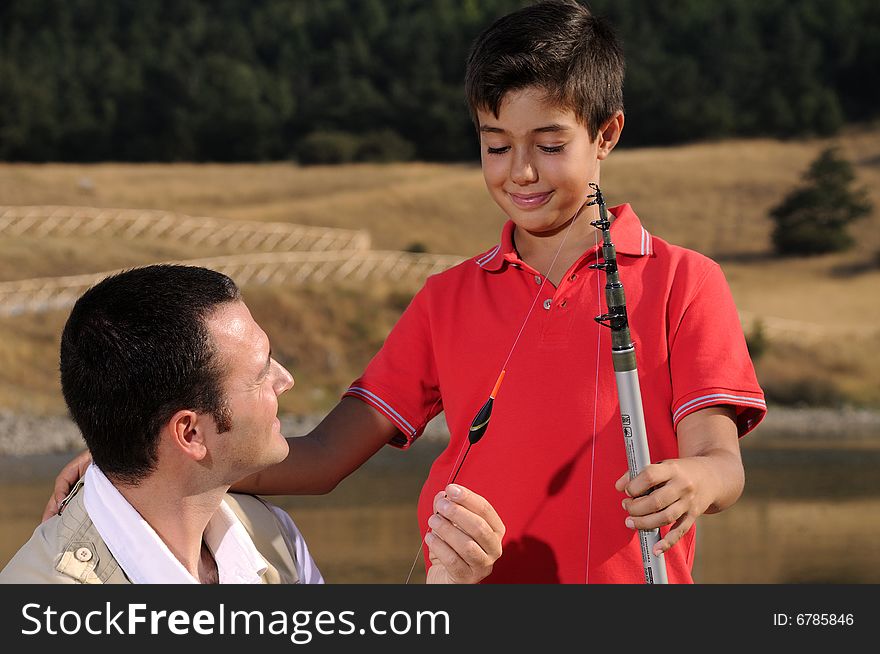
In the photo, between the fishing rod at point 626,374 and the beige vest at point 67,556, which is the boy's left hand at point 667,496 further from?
the beige vest at point 67,556

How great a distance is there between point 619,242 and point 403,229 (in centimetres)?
4421

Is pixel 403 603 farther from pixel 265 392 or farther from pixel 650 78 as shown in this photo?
pixel 650 78

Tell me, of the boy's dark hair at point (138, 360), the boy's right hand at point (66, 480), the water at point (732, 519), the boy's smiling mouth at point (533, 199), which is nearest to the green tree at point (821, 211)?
the water at point (732, 519)

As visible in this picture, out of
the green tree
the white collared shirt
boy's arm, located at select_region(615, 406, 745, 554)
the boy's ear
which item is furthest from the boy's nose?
the green tree

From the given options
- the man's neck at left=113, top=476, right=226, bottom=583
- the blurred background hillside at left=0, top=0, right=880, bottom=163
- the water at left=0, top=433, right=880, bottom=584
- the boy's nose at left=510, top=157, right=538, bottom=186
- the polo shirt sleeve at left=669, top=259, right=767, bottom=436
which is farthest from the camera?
the blurred background hillside at left=0, top=0, right=880, bottom=163

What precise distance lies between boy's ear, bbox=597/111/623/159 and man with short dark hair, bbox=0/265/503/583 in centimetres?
87

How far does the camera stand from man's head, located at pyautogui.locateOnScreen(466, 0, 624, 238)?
8.86 ft

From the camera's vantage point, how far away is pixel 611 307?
7.39ft

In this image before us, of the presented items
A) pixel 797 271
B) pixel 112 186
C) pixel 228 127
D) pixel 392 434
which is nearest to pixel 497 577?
pixel 392 434

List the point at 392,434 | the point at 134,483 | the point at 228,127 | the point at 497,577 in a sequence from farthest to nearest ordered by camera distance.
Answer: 1. the point at 228,127
2. the point at 392,434
3. the point at 497,577
4. the point at 134,483

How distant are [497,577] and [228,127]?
52011mm

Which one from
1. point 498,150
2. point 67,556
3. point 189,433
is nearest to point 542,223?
point 498,150

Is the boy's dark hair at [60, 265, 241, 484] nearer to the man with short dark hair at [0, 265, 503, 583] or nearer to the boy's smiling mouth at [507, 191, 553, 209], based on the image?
the man with short dark hair at [0, 265, 503, 583]

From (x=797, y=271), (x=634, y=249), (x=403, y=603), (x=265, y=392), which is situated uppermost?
(x=797, y=271)
